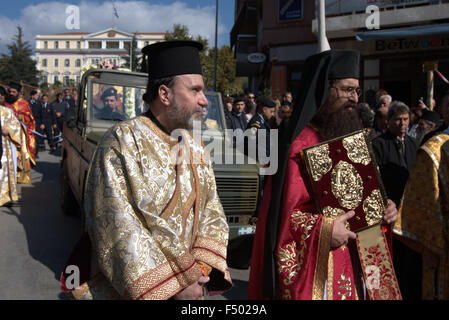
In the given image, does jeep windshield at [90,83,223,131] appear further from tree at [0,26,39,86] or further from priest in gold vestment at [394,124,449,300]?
tree at [0,26,39,86]

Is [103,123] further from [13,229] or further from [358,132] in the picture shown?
[358,132]

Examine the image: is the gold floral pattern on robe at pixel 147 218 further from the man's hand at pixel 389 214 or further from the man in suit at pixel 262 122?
the man in suit at pixel 262 122

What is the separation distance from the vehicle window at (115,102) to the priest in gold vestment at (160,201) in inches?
162

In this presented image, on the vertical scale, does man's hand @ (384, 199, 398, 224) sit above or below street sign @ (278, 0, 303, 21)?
below

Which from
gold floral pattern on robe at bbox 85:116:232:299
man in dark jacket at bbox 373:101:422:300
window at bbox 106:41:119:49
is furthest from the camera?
window at bbox 106:41:119:49

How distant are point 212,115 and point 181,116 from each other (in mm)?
4504

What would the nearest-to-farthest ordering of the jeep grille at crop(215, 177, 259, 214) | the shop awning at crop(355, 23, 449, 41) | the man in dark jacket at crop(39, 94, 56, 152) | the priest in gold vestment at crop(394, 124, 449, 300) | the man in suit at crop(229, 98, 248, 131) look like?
the priest in gold vestment at crop(394, 124, 449, 300) → the jeep grille at crop(215, 177, 259, 214) → the man in suit at crop(229, 98, 248, 131) → the shop awning at crop(355, 23, 449, 41) → the man in dark jacket at crop(39, 94, 56, 152)

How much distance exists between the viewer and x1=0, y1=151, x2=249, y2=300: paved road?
454cm

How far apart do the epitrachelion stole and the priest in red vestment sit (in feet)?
0.21

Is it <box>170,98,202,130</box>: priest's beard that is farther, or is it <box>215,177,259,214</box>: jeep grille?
<box>215,177,259,214</box>: jeep grille

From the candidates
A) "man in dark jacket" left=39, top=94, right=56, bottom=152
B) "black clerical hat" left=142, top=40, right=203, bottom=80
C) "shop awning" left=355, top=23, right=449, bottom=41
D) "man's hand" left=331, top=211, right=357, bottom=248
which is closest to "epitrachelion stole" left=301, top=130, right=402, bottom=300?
"man's hand" left=331, top=211, right=357, bottom=248

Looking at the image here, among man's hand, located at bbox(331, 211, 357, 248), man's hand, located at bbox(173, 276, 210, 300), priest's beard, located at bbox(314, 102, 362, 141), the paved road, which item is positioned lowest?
the paved road

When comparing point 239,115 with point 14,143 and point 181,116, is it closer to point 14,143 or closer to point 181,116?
point 14,143
